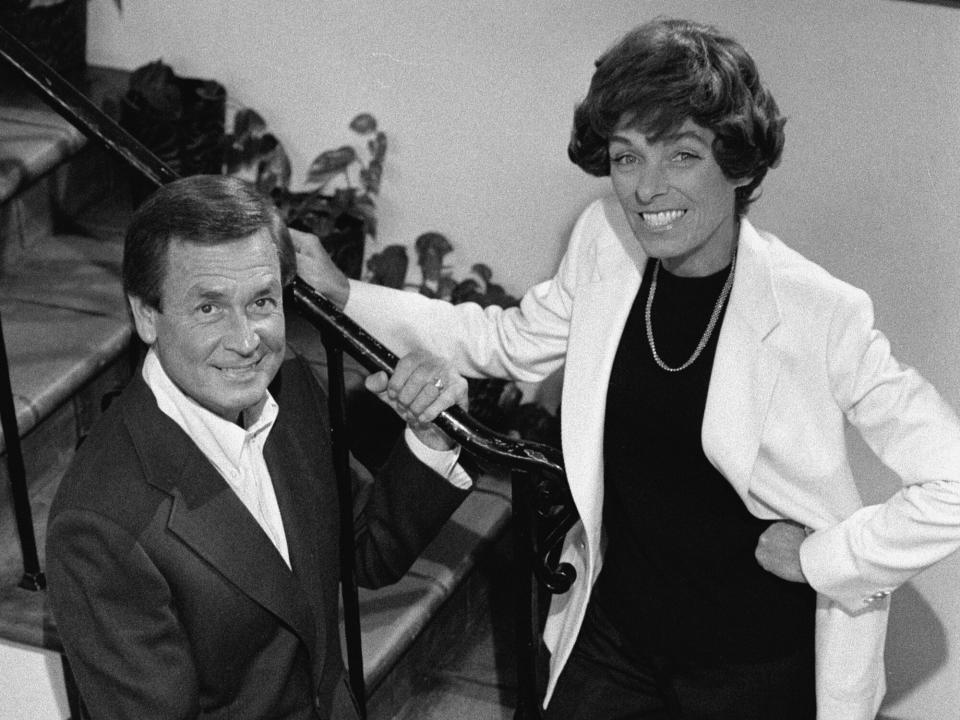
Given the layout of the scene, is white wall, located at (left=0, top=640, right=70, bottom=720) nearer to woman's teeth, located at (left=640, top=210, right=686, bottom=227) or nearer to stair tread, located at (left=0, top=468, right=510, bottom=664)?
stair tread, located at (left=0, top=468, right=510, bottom=664)

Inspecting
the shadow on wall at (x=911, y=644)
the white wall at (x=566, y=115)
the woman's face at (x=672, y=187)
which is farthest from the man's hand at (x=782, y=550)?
the shadow on wall at (x=911, y=644)

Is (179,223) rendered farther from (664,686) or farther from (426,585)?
(426,585)

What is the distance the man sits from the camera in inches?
87.3

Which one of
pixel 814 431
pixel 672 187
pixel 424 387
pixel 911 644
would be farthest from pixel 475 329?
pixel 911 644

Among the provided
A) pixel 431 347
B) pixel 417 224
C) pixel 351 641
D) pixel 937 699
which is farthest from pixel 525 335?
pixel 937 699

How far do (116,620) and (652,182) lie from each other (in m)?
1.08

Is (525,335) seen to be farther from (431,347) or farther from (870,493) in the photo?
(870,493)

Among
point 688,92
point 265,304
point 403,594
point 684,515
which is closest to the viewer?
point 265,304

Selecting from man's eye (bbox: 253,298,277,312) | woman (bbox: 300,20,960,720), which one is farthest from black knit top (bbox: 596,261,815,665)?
man's eye (bbox: 253,298,277,312)

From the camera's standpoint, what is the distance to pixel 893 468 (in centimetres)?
256

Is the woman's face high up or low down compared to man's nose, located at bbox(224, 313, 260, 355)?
up

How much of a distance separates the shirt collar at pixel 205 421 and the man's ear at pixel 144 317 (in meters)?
0.04

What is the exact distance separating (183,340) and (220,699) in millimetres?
557

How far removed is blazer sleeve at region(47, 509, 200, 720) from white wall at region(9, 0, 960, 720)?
188 centimetres
